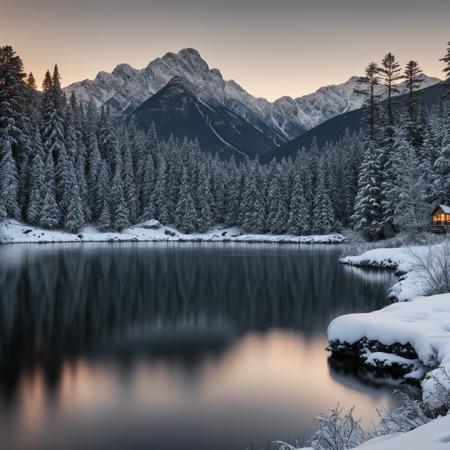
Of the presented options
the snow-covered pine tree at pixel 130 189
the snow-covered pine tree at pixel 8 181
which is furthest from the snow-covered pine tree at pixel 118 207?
the snow-covered pine tree at pixel 8 181

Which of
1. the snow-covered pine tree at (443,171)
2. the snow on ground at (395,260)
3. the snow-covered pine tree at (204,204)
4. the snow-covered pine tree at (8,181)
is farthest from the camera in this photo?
the snow-covered pine tree at (204,204)

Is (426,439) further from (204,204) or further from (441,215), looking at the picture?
(204,204)

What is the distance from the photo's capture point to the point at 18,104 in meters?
71.6

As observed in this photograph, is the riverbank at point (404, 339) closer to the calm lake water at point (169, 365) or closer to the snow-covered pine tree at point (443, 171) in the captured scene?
the calm lake water at point (169, 365)

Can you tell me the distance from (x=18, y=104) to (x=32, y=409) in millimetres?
71494

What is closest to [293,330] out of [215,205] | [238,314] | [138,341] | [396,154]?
[238,314]

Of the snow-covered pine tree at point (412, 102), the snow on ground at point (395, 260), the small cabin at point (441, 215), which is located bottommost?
the snow on ground at point (395, 260)

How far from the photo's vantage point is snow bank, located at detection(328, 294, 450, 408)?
10711mm

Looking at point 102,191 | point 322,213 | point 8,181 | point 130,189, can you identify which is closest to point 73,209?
point 102,191

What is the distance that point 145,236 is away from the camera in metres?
81.2

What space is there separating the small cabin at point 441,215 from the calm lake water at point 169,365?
20948mm

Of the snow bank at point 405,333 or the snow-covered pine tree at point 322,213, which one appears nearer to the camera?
the snow bank at point 405,333

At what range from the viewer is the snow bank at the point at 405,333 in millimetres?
10711

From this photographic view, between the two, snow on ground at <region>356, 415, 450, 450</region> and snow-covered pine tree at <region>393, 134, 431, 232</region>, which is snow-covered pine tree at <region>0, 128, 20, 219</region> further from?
snow on ground at <region>356, 415, 450, 450</region>
